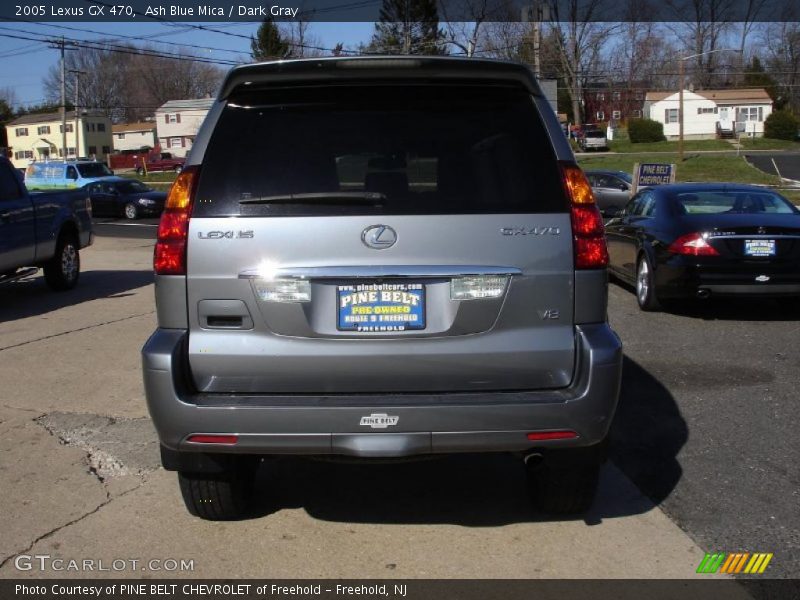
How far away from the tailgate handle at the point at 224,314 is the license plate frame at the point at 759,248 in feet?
22.8

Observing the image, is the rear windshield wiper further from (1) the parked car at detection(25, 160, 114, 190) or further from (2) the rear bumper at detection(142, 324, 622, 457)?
(1) the parked car at detection(25, 160, 114, 190)

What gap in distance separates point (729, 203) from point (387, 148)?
24.3 ft

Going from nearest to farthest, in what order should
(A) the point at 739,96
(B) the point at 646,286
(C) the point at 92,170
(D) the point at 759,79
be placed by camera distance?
(B) the point at 646,286, (C) the point at 92,170, (A) the point at 739,96, (D) the point at 759,79

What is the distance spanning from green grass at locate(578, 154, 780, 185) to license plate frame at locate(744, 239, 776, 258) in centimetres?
2806

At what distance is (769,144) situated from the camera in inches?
2758

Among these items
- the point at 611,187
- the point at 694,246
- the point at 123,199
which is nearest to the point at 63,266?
the point at 694,246

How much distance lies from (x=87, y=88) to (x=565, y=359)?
10707 cm

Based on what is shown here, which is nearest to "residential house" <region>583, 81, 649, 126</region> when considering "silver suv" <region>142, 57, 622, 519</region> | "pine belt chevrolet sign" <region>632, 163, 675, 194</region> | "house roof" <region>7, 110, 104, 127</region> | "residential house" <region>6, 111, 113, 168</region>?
"residential house" <region>6, 111, 113, 168</region>

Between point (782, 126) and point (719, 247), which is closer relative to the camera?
point (719, 247)

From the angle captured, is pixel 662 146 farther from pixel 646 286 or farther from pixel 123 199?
pixel 646 286

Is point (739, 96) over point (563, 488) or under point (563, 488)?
over

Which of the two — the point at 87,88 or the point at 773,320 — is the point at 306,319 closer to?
the point at 773,320

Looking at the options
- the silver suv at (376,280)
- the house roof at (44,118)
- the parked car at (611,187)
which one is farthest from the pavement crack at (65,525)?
the house roof at (44,118)

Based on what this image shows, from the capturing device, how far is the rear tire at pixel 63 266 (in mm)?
12203
